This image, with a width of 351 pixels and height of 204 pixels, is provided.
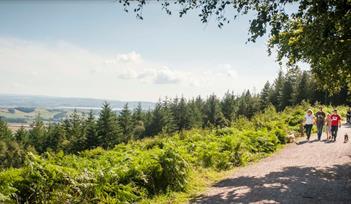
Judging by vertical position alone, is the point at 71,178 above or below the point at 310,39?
below

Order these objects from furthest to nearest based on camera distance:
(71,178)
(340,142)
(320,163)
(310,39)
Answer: (340,142) < (320,163) < (310,39) < (71,178)

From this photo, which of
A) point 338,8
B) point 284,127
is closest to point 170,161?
point 338,8

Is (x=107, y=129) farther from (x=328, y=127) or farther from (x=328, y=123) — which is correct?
(x=328, y=123)

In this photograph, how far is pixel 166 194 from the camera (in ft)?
35.7

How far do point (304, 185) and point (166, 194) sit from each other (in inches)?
181

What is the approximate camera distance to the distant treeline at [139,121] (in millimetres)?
79938

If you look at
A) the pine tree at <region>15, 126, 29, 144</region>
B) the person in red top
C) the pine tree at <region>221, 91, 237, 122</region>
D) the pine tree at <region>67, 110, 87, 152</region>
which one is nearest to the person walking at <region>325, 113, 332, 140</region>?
the person in red top

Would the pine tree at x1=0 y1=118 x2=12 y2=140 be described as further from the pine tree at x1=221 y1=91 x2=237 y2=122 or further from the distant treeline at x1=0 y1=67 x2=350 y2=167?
the pine tree at x1=221 y1=91 x2=237 y2=122

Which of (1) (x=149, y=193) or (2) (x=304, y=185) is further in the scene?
(2) (x=304, y=185)

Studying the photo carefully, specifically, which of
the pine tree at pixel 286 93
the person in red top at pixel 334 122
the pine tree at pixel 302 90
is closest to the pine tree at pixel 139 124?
the pine tree at pixel 286 93

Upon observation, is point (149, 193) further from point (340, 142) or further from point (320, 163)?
point (340, 142)

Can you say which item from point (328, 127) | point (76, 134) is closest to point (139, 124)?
point (76, 134)

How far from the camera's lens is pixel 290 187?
11492 mm

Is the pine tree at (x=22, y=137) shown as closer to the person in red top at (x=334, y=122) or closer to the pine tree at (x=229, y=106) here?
the pine tree at (x=229, y=106)
